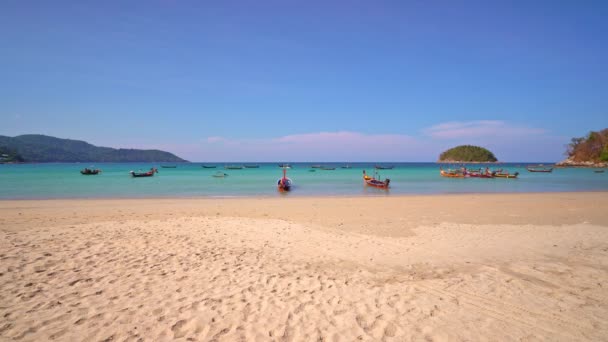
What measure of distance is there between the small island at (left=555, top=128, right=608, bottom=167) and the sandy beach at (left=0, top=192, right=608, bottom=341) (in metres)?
123

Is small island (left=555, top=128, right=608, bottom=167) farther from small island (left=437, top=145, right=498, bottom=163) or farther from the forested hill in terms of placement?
the forested hill

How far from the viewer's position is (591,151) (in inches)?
4067

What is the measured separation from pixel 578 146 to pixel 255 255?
494ft

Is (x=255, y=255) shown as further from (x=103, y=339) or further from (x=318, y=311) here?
(x=103, y=339)

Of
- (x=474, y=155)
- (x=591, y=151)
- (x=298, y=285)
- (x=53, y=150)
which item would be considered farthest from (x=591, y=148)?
(x=53, y=150)

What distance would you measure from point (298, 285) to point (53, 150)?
202 metres

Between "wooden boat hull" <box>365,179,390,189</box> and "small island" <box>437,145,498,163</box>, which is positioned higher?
"small island" <box>437,145,498,163</box>

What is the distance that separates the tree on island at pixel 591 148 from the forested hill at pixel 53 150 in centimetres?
23145

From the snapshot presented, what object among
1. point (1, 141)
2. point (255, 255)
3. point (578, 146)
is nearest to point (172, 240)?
point (255, 255)

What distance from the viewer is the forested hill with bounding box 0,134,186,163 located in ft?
479

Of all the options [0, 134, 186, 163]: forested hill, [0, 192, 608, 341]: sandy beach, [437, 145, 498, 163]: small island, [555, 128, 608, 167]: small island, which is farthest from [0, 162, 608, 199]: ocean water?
[437, 145, 498, 163]: small island

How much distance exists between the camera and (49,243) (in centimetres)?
713

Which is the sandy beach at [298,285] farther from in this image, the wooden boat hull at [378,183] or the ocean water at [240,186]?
the wooden boat hull at [378,183]

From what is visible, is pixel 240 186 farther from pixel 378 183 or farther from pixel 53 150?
pixel 53 150
